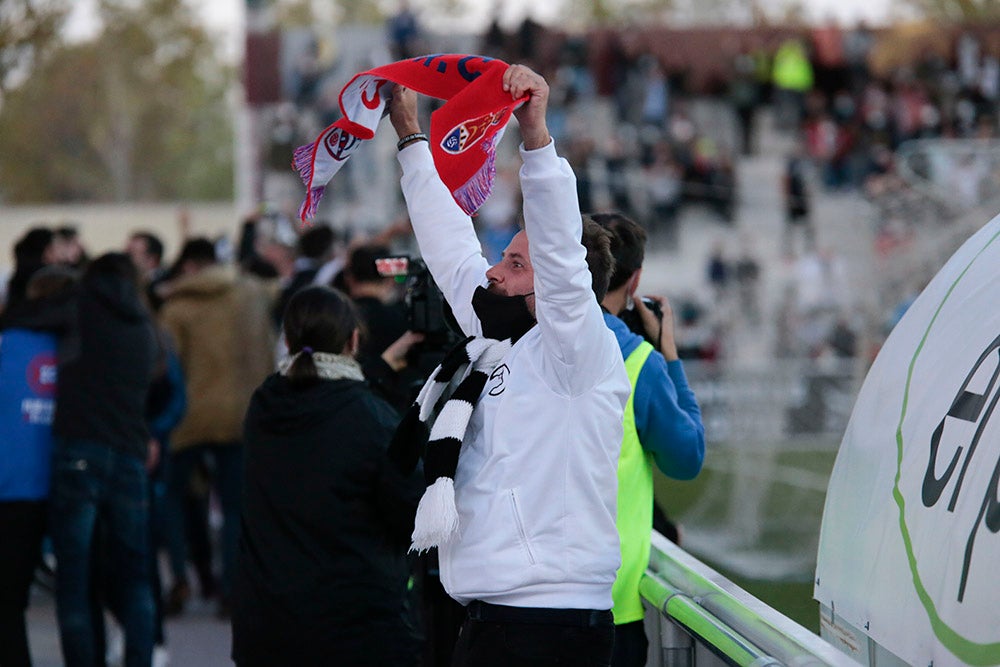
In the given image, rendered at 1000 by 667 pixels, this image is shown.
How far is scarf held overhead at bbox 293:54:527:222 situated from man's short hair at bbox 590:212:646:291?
0.65 metres

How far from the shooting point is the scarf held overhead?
299cm

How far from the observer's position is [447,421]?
9.98 feet

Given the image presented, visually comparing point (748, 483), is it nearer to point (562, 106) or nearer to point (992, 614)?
point (992, 614)

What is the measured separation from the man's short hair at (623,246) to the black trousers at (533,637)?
110 cm

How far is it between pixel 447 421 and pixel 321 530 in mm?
936

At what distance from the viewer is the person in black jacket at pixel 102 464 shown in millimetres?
5637

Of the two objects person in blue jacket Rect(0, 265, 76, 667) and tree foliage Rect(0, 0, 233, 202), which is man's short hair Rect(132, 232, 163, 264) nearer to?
person in blue jacket Rect(0, 265, 76, 667)

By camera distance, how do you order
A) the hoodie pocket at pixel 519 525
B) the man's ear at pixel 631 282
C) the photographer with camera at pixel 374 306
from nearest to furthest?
the hoodie pocket at pixel 519 525 → the man's ear at pixel 631 282 → the photographer with camera at pixel 374 306

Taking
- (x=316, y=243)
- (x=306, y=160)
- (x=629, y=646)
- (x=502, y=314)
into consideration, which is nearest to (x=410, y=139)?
(x=306, y=160)

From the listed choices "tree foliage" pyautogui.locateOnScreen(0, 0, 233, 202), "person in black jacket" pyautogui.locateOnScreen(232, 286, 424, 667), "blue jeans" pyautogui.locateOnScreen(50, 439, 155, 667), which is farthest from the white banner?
"tree foliage" pyautogui.locateOnScreen(0, 0, 233, 202)

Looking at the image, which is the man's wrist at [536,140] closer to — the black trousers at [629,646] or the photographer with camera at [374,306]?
the black trousers at [629,646]

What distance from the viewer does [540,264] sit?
2.84 m

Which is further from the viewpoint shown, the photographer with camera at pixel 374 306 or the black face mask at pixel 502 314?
the photographer with camera at pixel 374 306

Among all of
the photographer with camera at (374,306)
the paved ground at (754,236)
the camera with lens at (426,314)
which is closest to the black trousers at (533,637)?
the camera with lens at (426,314)
